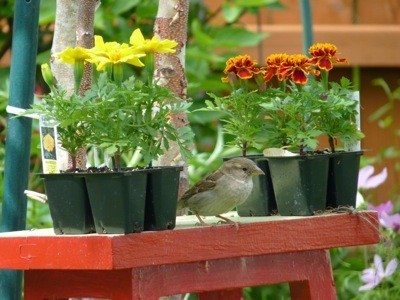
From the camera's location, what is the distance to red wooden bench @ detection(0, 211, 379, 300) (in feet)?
9.21

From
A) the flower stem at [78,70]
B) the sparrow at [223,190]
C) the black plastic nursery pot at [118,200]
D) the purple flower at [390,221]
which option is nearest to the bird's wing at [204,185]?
the sparrow at [223,190]

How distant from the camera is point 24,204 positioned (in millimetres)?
3330

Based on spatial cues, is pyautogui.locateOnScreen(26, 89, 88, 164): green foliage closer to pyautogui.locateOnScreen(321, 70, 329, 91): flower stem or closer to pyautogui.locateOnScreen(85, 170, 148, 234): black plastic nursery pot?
pyautogui.locateOnScreen(85, 170, 148, 234): black plastic nursery pot

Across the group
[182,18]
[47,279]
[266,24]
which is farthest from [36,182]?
[266,24]

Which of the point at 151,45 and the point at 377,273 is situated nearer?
the point at 151,45

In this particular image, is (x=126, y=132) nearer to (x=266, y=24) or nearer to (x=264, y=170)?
(x=264, y=170)

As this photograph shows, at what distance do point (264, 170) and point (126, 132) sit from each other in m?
0.60

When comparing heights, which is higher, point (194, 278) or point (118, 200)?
point (118, 200)

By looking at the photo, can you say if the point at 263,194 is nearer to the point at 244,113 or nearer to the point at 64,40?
the point at 244,113

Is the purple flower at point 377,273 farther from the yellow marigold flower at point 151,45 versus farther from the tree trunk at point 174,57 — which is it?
the yellow marigold flower at point 151,45

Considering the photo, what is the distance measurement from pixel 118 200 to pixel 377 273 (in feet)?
6.48

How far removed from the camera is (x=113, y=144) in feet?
9.23

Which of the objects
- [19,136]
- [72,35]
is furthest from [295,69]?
[19,136]

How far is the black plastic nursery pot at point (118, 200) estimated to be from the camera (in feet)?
9.16
